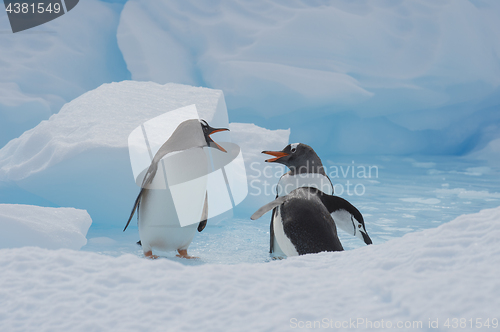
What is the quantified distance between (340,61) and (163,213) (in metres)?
8.37

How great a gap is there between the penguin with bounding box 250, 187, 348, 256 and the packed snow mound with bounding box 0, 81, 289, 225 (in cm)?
161

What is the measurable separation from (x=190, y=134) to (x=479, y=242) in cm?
159

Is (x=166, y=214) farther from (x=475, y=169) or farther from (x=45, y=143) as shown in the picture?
(x=475, y=169)

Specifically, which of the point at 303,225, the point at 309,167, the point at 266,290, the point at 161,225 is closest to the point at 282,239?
the point at 303,225

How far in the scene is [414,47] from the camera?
9.09m

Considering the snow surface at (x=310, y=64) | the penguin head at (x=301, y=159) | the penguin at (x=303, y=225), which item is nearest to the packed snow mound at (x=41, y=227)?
the penguin at (x=303, y=225)

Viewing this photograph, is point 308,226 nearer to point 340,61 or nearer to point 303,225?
point 303,225

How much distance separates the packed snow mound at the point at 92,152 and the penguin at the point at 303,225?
1612mm

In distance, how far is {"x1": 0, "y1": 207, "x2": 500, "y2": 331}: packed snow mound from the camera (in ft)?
2.06

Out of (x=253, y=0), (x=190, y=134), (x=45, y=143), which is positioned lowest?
(x=190, y=134)

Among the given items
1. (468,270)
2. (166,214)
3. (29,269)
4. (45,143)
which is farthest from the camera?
(45,143)

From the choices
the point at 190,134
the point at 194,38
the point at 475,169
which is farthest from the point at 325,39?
the point at 190,134

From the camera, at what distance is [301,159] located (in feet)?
9.12

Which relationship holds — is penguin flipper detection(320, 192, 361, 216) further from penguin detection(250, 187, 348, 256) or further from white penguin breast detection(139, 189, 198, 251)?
white penguin breast detection(139, 189, 198, 251)
